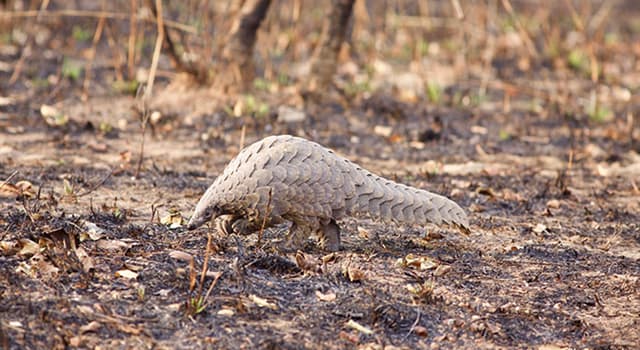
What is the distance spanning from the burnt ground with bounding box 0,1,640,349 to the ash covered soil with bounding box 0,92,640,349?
1cm

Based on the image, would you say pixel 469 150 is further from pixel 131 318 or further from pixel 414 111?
pixel 131 318

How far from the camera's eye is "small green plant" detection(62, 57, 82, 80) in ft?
28.5

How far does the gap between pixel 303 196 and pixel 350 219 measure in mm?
1131

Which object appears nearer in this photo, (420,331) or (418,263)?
(420,331)

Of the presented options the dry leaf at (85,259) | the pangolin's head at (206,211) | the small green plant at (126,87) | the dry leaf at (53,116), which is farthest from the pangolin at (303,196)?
the small green plant at (126,87)

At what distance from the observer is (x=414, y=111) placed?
8.34m

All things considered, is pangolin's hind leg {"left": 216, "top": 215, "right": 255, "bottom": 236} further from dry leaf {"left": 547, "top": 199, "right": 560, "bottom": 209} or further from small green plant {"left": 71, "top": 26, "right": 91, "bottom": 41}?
small green plant {"left": 71, "top": 26, "right": 91, "bottom": 41}

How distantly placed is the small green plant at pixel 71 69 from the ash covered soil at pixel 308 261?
1.60 metres

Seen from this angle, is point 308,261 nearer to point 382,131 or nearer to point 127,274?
point 127,274

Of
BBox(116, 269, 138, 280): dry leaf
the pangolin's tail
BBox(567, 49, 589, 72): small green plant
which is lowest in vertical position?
BBox(116, 269, 138, 280): dry leaf

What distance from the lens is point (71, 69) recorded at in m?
8.80

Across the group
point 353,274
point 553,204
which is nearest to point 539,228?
point 553,204

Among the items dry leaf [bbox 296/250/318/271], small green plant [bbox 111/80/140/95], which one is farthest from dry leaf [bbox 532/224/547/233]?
small green plant [bbox 111/80/140/95]

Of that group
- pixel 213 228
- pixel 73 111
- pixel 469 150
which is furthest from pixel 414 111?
pixel 213 228
